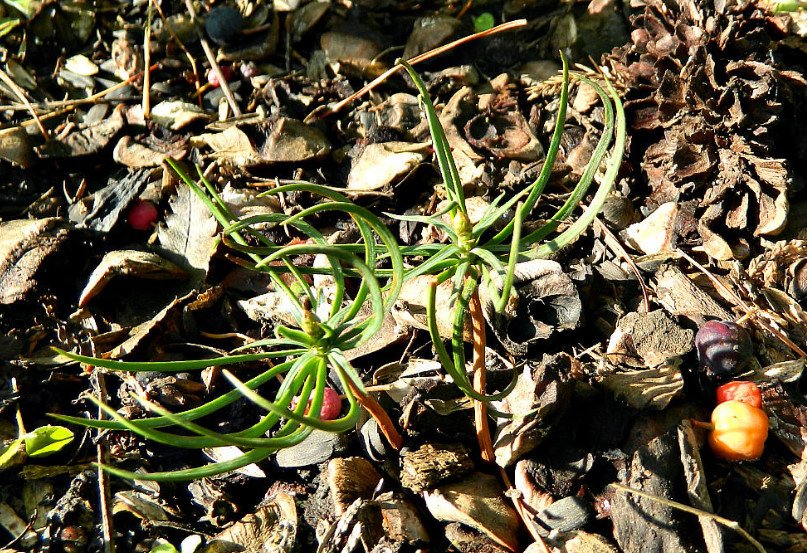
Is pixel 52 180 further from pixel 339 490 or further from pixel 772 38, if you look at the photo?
pixel 772 38

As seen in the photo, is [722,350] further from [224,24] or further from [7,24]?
[7,24]

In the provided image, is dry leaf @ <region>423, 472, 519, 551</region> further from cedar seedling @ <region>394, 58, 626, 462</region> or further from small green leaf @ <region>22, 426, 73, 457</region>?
small green leaf @ <region>22, 426, 73, 457</region>

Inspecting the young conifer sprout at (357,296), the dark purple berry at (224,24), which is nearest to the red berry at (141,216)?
Answer: the dark purple berry at (224,24)

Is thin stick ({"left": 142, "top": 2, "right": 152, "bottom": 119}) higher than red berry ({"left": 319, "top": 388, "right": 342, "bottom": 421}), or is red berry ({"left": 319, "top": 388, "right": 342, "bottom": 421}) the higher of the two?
thin stick ({"left": 142, "top": 2, "right": 152, "bottom": 119})

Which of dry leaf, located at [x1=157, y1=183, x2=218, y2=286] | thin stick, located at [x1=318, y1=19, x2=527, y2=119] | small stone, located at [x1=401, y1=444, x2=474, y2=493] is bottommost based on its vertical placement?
small stone, located at [x1=401, y1=444, x2=474, y2=493]

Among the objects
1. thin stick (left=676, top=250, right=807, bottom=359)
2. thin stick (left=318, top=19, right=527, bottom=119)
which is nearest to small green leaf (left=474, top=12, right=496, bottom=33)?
thin stick (left=318, top=19, right=527, bottom=119)

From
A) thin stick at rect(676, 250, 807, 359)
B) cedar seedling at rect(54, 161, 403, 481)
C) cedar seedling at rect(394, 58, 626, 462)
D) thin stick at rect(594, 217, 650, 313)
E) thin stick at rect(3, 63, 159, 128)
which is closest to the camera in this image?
cedar seedling at rect(54, 161, 403, 481)

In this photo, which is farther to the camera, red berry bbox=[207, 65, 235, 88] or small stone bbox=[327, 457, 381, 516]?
red berry bbox=[207, 65, 235, 88]
